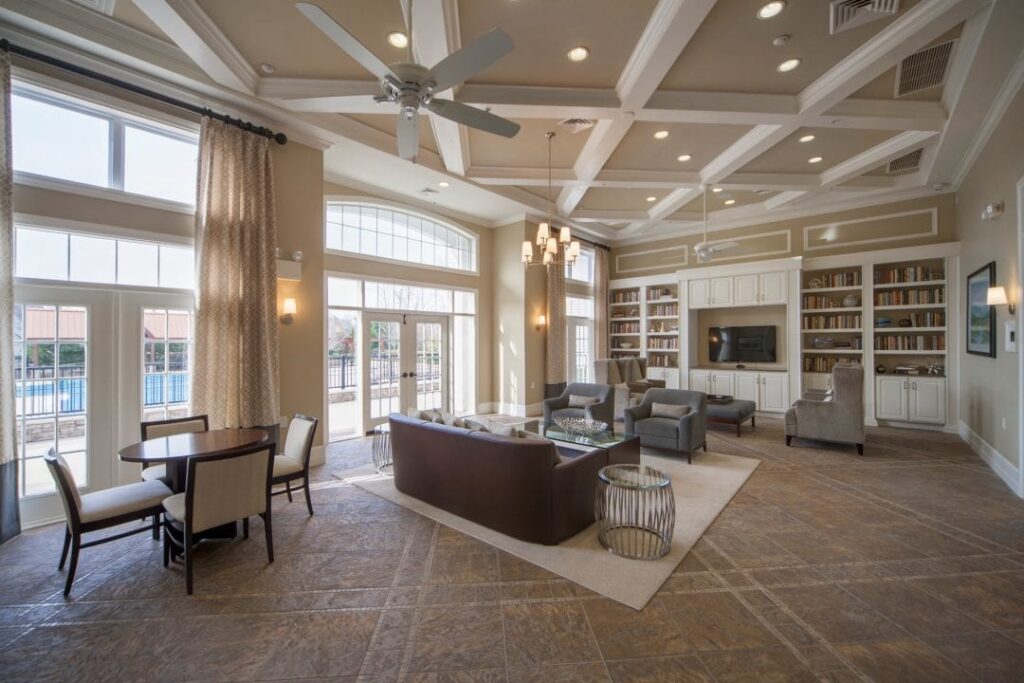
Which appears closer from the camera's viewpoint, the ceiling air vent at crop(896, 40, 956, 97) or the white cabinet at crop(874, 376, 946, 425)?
the ceiling air vent at crop(896, 40, 956, 97)

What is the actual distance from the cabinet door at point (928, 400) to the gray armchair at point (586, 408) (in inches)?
188

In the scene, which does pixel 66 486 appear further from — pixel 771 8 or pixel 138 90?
pixel 771 8

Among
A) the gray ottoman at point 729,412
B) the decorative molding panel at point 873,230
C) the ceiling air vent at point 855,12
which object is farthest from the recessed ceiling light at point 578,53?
the decorative molding panel at point 873,230

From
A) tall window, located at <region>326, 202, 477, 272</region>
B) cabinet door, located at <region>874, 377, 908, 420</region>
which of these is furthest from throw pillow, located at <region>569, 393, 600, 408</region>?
cabinet door, located at <region>874, 377, 908, 420</region>

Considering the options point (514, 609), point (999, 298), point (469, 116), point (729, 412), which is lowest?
point (514, 609)

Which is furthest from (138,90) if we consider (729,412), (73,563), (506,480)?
(729,412)

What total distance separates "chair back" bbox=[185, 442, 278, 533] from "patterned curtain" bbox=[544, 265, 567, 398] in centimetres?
602

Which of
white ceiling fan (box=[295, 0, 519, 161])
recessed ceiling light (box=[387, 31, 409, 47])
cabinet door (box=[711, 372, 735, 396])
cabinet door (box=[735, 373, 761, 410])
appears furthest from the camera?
cabinet door (box=[711, 372, 735, 396])

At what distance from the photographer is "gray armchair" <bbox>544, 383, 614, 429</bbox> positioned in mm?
6043

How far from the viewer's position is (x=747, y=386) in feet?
26.2

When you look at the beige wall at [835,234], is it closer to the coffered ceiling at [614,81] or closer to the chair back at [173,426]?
the coffered ceiling at [614,81]

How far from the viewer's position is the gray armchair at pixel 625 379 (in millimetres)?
7199

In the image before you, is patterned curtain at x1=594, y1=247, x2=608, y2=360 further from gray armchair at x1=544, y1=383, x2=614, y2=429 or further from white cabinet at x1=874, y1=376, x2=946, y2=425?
white cabinet at x1=874, y1=376, x2=946, y2=425

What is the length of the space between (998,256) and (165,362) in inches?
333
